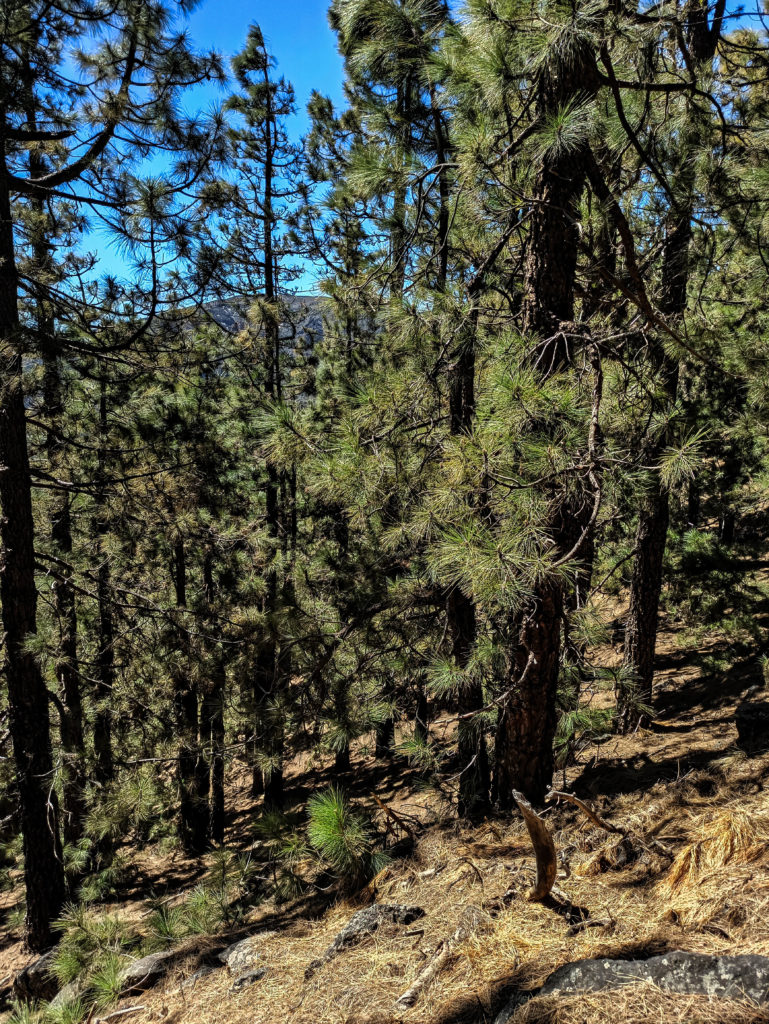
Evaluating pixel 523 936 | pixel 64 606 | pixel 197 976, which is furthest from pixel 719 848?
pixel 64 606

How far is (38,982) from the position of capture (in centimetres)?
519

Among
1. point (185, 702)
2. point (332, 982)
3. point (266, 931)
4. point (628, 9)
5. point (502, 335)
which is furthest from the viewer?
point (185, 702)

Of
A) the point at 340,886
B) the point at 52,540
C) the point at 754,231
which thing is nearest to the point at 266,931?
the point at 340,886

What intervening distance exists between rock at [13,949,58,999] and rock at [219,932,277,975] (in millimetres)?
2314

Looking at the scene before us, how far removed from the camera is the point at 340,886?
14.5 ft

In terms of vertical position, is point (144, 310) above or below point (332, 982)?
above

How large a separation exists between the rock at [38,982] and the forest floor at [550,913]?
1933mm

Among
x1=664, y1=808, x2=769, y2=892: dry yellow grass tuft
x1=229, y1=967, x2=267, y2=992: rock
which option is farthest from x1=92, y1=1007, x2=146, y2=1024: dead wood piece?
x1=664, y1=808, x2=769, y2=892: dry yellow grass tuft

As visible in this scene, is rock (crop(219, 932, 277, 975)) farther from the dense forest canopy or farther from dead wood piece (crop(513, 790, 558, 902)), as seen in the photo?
dead wood piece (crop(513, 790, 558, 902))

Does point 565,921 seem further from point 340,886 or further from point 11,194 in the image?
point 11,194

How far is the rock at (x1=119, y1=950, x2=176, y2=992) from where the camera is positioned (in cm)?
393

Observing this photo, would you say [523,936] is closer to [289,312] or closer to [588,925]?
[588,925]

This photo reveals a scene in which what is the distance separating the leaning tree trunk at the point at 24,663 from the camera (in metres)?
5.55

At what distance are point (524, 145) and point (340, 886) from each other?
5.04m
